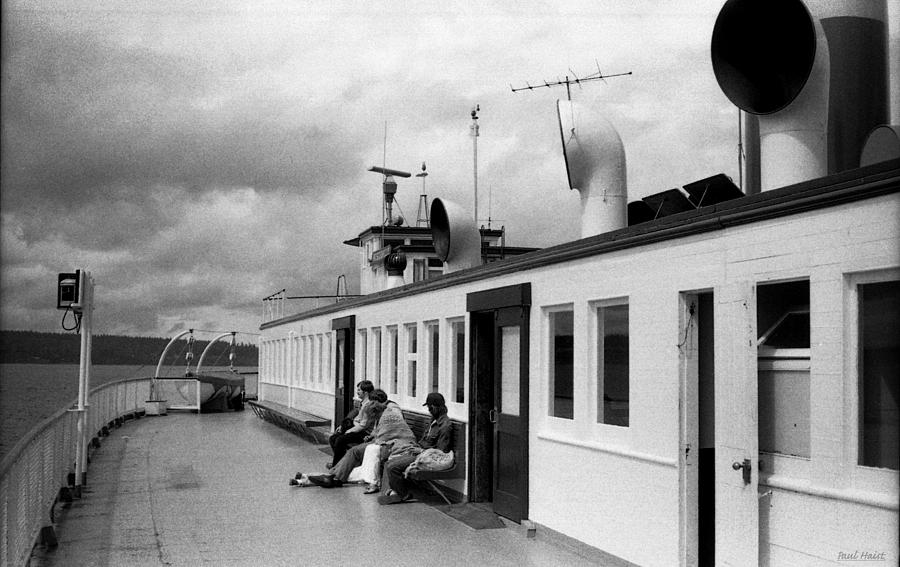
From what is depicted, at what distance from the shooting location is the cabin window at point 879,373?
4.94 m

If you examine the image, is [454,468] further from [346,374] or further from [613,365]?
[346,374]

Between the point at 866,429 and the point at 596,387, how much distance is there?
3165 mm

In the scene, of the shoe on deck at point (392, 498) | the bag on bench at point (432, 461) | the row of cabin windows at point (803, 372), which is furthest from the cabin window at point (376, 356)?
the row of cabin windows at point (803, 372)

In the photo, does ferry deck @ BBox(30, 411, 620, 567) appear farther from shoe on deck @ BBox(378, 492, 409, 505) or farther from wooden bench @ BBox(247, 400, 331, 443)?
wooden bench @ BBox(247, 400, 331, 443)

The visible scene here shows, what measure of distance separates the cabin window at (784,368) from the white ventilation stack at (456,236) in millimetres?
8441

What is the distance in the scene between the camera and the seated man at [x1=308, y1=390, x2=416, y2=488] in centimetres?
1193

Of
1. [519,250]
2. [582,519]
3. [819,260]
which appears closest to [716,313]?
[819,260]

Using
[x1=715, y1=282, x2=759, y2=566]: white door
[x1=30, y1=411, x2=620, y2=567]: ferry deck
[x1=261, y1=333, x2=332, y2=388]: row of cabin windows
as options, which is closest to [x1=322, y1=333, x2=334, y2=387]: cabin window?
[x1=261, y1=333, x2=332, y2=388]: row of cabin windows

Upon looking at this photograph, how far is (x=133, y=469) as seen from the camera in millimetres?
14227

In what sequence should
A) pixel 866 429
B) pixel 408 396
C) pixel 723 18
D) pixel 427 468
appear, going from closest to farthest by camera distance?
pixel 866 429, pixel 723 18, pixel 427 468, pixel 408 396

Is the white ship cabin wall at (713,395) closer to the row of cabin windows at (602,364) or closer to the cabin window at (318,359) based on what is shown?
the row of cabin windows at (602,364)

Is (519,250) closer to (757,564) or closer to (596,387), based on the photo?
(596,387)

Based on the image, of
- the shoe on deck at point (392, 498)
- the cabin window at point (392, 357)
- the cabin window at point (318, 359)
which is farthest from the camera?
the cabin window at point (318, 359)

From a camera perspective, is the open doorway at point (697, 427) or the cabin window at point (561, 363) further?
the cabin window at point (561, 363)
